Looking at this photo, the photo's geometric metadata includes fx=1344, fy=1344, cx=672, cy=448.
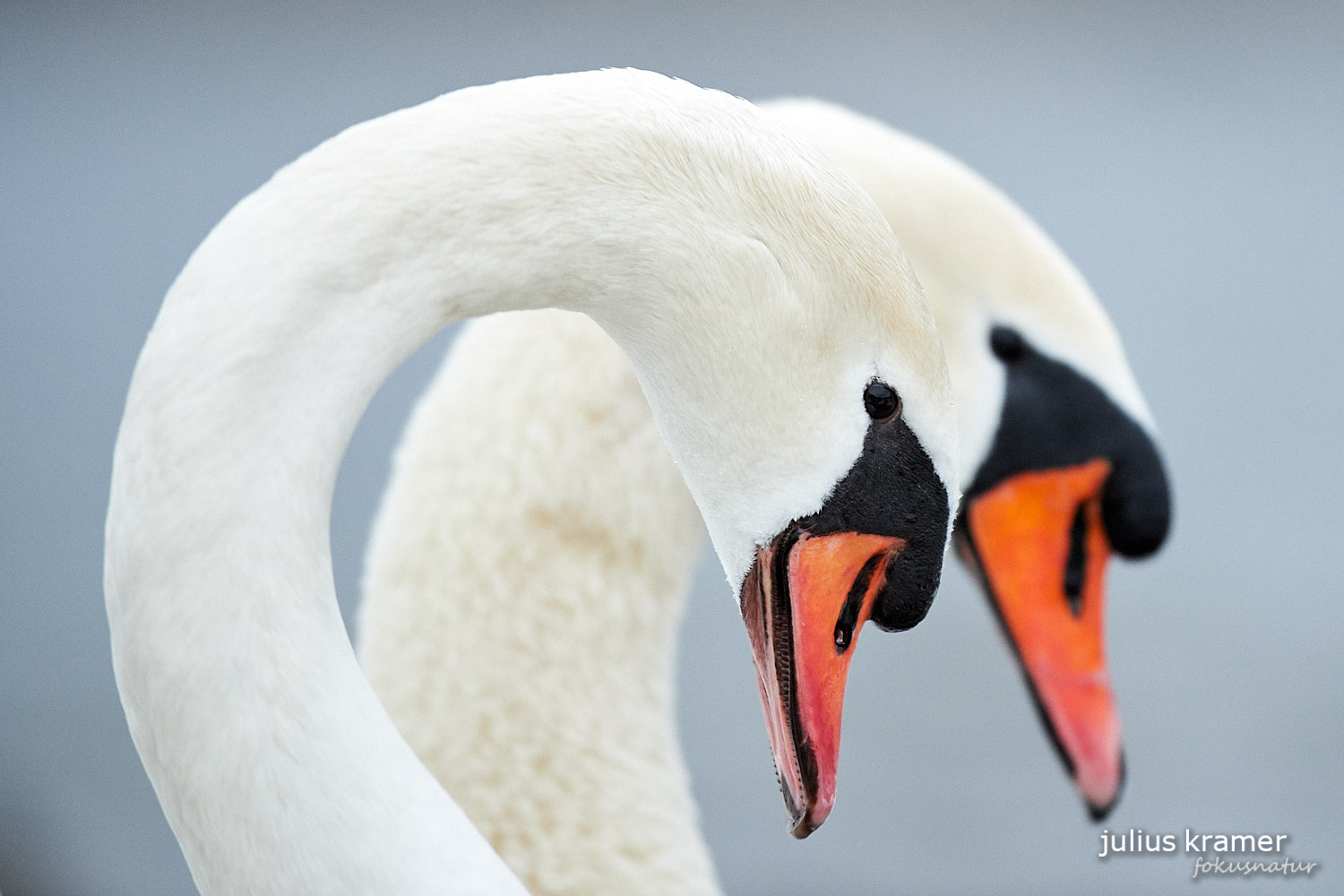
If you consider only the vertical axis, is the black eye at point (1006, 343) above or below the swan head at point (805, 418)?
above

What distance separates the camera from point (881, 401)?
0.51 m

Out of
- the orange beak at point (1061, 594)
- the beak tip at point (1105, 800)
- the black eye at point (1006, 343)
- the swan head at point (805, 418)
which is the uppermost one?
the black eye at point (1006, 343)

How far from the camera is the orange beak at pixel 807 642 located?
1.75 ft

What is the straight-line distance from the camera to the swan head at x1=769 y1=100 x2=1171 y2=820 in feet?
2.91

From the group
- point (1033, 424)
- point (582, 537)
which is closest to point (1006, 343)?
point (1033, 424)

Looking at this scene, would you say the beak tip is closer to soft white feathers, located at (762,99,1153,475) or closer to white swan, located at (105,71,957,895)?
soft white feathers, located at (762,99,1153,475)

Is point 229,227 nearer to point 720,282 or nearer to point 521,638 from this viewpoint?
point 720,282

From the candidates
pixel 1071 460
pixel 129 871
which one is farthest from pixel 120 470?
pixel 129 871

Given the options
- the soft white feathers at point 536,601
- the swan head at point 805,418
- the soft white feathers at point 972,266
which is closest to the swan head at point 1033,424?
the soft white feathers at point 972,266

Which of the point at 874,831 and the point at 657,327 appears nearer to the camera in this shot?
the point at 657,327

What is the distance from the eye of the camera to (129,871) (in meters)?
2.59

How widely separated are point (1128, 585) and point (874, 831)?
100 cm

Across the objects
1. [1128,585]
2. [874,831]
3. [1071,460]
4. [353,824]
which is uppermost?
[1071,460]

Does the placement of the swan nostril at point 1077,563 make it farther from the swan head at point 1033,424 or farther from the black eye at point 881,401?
the black eye at point 881,401
